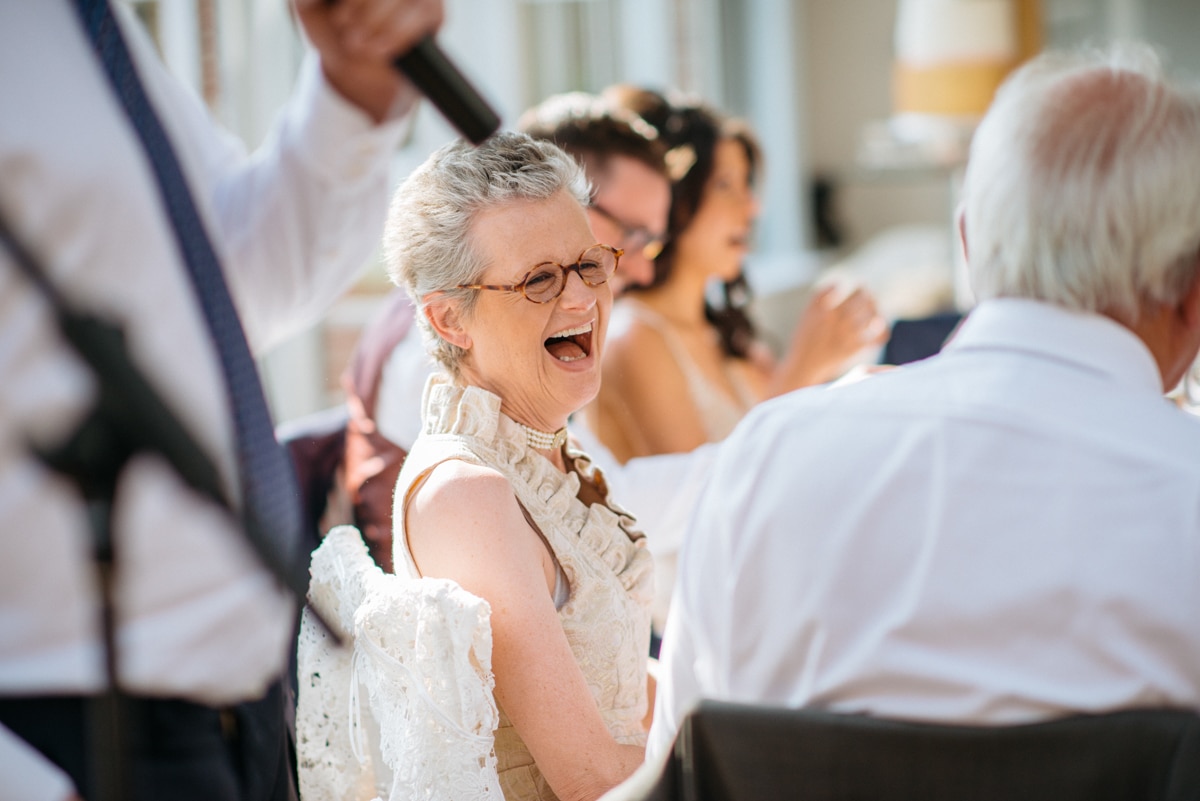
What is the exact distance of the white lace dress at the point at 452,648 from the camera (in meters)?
1.24

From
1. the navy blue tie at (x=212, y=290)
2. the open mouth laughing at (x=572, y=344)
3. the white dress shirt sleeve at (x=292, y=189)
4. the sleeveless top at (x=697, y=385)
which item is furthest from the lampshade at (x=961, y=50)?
the navy blue tie at (x=212, y=290)

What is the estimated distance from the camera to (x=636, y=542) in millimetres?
1551

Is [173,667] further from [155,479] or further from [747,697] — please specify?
[747,697]

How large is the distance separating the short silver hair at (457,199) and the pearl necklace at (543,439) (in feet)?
0.59

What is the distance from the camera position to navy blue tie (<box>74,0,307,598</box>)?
2.87ft

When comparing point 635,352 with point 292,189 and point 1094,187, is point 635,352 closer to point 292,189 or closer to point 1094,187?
point 292,189

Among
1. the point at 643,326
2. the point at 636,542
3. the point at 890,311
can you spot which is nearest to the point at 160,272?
the point at 636,542

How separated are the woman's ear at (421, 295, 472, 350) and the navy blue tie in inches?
19.8

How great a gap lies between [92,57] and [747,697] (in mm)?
799

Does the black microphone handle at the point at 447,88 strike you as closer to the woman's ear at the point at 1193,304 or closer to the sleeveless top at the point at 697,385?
the woman's ear at the point at 1193,304

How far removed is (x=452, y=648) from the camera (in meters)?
1.23

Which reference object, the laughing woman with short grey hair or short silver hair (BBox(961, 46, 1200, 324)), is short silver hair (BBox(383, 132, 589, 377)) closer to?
the laughing woman with short grey hair

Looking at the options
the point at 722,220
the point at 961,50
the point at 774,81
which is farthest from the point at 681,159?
the point at 774,81

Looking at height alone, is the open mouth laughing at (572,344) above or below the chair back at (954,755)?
above
